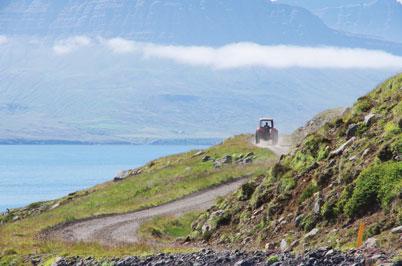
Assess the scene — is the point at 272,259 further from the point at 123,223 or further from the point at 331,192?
the point at 123,223

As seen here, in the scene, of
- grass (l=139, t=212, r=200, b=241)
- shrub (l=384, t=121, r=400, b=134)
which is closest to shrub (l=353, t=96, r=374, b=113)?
shrub (l=384, t=121, r=400, b=134)

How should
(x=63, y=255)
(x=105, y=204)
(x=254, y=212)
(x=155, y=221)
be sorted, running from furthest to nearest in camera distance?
(x=105, y=204) < (x=155, y=221) < (x=254, y=212) < (x=63, y=255)

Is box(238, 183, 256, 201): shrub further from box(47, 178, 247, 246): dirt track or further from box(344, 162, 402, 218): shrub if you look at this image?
box(344, 162, 402, 218): shrub

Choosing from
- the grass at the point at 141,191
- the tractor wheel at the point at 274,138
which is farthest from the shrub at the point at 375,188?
the tractor wheel at the point at 274,138

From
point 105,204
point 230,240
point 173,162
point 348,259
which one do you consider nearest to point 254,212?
point 230,240

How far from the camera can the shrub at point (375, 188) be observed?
26297 millimetres

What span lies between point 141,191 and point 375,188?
34.2 m

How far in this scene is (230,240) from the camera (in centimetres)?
3288

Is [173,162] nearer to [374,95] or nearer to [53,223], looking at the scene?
[53,223]

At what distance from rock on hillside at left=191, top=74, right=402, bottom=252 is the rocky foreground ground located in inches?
55.9

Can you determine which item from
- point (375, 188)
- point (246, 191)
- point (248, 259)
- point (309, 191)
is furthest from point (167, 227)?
point (248, 259)

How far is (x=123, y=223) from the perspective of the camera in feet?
148

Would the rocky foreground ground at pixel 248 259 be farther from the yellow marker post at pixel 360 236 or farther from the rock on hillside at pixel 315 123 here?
the rock on hillside at pixel 315 123

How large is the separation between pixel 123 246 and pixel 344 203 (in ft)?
29.6
